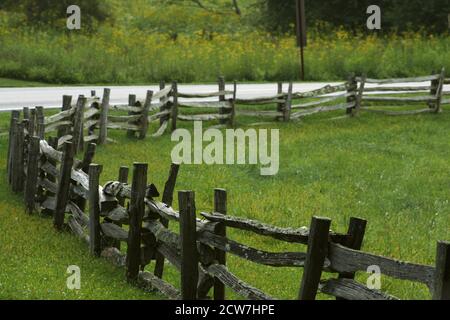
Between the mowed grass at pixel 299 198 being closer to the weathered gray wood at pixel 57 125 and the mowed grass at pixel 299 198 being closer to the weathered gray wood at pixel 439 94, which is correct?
the weathered gray wood at pixel 57 125

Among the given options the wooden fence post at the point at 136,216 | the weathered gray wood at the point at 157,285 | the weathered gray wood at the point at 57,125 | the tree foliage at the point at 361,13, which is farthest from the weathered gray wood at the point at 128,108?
the tree foliage at the point at 361,13

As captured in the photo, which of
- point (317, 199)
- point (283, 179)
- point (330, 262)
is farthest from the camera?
point (283, 179)

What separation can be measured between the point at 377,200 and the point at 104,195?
5.51 meters

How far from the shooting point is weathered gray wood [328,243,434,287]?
5.16 metres

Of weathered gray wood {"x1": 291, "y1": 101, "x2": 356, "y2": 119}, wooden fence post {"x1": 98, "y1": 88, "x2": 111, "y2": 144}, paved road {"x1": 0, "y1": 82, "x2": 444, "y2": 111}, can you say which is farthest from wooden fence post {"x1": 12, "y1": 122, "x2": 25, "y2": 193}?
weathered gray wood {"x1": 291, "y1": 101, "x2": 356, "y2": 119}

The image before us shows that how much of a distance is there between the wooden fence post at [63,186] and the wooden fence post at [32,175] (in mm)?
1081

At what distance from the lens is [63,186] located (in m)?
10.5

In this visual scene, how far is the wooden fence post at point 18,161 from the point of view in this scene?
12.8m

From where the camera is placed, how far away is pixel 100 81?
25.5 meters

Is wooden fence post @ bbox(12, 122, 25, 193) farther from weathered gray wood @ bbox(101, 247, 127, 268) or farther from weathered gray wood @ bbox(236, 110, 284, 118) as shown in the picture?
weathered gray wood @ bbox(236, 110, 284, 118)

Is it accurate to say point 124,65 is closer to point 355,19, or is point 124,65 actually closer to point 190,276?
point 355,19

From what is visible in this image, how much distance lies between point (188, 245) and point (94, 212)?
7.96 ft

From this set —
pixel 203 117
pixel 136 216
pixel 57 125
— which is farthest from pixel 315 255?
pixel 203 117

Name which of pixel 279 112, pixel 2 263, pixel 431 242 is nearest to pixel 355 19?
pixel 279 112
